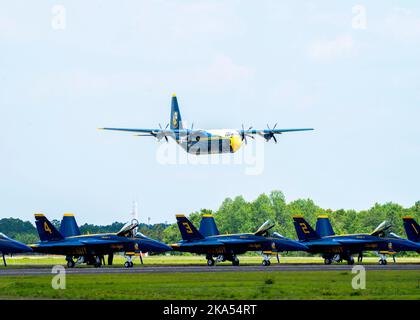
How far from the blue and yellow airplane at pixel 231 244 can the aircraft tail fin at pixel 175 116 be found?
34.6 metres

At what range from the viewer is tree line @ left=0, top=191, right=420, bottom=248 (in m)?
147

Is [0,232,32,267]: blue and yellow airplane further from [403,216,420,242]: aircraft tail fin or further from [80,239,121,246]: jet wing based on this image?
[403,216,420,242]: aircraft tail fin

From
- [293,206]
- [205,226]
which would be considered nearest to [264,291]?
[205,226]

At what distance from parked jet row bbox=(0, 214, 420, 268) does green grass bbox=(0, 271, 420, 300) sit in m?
17.3

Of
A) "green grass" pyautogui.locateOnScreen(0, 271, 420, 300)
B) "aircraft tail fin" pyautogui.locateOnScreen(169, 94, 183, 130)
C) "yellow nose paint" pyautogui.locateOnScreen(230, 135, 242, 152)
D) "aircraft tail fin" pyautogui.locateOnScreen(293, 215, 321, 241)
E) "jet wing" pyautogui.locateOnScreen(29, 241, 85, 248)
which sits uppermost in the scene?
"aircraft tail fin" pyautogui.locateOnScreen(169, 94, 183, 130)

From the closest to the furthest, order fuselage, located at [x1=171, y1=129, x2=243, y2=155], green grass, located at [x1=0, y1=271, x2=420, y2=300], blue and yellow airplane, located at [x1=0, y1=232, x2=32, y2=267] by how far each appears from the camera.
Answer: green grass, located at [x1=0, y1=271, x2=420, y2=300], blue and yellow airplane, located at [x1=0, y1=232, x2=32, y2=267], fuselage, located at [x1=171, y1=129, x2=243, y2=155]

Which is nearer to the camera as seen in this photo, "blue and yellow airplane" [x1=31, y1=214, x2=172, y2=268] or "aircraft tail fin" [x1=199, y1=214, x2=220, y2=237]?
"blue and yellow airplane" [x1=31, y1=214, x2=172, y2=268]

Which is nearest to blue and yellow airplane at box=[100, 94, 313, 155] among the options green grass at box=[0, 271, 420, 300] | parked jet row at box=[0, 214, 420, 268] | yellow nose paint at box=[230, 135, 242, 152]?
yellow nose paint at box=[230, 135, 242, 152]

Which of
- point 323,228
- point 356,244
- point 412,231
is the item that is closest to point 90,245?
point 356,244

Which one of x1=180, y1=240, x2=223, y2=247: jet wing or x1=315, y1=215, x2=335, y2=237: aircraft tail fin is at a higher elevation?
x1=315, y1=215, x2=335, y2=237: aircraft tail fin

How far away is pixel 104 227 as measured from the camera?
188875mm

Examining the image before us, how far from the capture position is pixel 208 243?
80.2m

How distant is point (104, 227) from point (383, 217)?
223 ft
